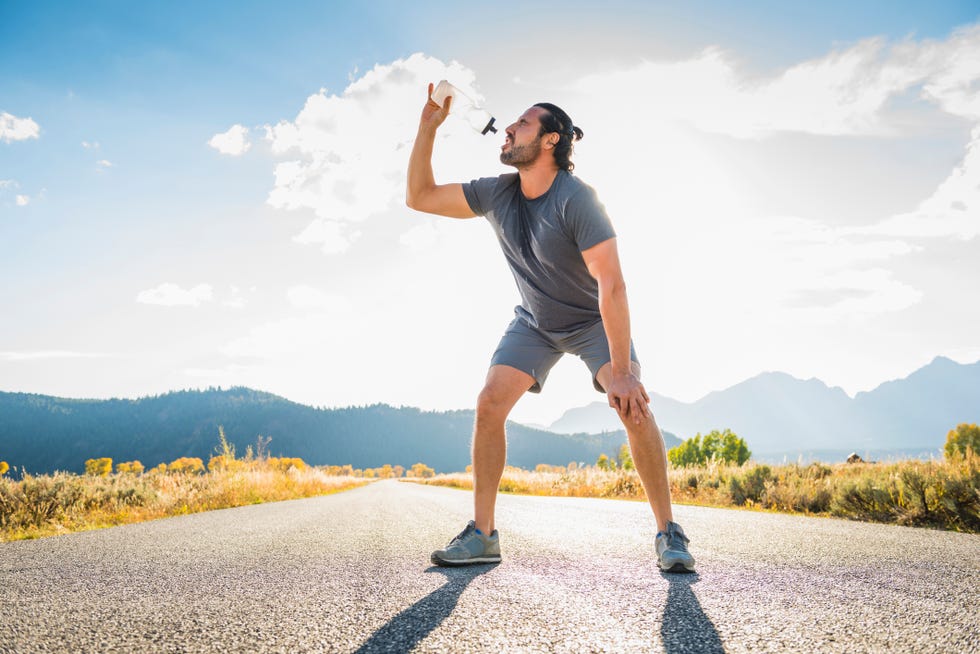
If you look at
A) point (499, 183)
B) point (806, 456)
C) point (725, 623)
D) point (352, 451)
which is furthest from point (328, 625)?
point (352, 451)

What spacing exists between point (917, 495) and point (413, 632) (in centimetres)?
563

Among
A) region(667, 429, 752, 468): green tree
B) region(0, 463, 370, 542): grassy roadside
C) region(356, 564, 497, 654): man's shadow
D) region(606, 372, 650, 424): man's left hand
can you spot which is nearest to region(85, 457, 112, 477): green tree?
region(0, 463, 370, 542): grassy roadside

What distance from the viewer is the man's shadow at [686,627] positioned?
142cm

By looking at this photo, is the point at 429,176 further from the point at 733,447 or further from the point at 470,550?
the point at 733,447

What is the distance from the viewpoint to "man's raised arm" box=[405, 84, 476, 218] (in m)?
3.49

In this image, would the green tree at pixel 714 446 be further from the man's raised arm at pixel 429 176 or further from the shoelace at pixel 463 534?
the shoelace at pixel 463 534

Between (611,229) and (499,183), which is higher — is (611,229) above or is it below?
below

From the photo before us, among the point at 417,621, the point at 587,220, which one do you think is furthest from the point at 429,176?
the point at 417,621

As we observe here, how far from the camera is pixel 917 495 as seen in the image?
5270mm

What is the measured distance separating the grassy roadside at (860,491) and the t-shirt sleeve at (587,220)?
4295 mm

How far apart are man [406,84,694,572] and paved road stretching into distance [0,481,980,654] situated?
0.45m

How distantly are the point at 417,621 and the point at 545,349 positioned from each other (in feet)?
6.42

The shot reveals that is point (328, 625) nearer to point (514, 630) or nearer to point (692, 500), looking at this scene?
point (514, 630)

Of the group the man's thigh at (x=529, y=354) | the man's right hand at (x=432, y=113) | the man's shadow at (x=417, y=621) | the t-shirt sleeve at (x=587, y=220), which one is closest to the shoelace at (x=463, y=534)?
the man's shadow at (x=417, y=621)
